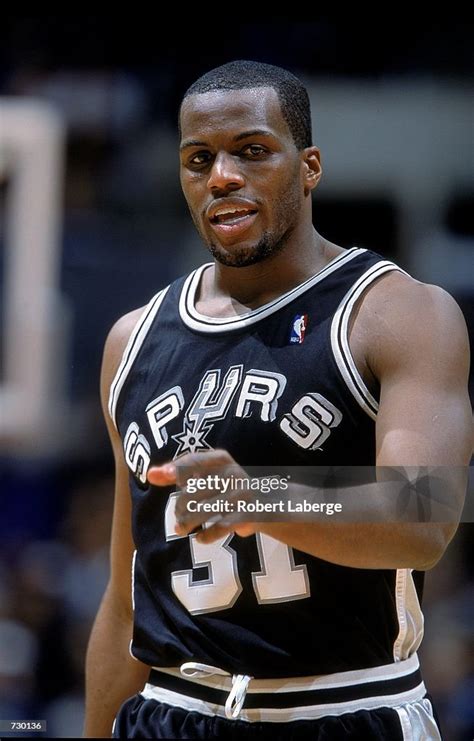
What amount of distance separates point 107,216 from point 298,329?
0.71m

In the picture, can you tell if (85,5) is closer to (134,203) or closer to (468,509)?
(134,203)

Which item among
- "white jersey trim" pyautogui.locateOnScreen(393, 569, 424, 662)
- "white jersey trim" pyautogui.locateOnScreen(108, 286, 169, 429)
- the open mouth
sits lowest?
"white jersey trim" pyautogui.locateOnScreen(393, 569, 424, 662)

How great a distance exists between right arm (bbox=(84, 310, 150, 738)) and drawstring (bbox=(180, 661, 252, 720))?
0.25 m

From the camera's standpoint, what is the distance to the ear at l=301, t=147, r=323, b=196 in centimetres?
184

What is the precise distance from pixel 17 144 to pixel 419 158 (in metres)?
0.85

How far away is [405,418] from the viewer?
→ 1.54 metres

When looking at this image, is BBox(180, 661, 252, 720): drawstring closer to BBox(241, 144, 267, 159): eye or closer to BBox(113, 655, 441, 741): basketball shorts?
BBox(113, 655, 441, 741): basketball shorts

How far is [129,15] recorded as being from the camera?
2.22 meters

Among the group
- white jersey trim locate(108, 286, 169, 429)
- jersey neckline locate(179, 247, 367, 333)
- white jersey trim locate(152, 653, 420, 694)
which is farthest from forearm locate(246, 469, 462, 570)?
white jersey trim locate(108, 286, 169, 429)

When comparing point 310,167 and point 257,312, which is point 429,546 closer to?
point 257,312

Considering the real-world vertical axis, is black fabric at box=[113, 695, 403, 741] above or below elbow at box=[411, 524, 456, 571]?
below

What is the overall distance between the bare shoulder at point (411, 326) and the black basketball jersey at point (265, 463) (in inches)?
1.3

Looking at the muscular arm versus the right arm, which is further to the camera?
the right arm

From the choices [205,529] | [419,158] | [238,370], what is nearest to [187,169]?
[238,370]
